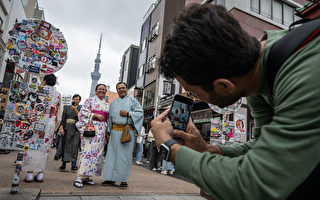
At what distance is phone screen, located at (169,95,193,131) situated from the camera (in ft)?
3.71

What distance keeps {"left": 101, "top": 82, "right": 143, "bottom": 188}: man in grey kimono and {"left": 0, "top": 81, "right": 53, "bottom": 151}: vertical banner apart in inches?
51.6

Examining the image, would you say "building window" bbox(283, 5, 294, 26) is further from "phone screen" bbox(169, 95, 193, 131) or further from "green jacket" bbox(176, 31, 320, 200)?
"green jacket" bbox(176, 31, 320, 200)

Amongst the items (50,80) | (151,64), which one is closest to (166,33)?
(50,80)

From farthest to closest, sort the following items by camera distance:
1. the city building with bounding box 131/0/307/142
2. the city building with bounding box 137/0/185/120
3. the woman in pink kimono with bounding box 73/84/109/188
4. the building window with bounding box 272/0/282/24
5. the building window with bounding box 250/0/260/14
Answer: the city building with bounding box 137/0/185/120, the building window with bounding box 272/0/282/24, the building window with bounding box 250/0/260/14, the city building with bounding box 131/0/307/142, the woman in pink kimono with bounding box 73/84/109/188

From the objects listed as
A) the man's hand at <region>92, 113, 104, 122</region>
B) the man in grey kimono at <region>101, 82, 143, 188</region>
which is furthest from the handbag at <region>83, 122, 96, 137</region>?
the man in grey kimono at <region>101, 82, 143, 188</region>

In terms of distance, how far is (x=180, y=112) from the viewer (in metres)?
1.18

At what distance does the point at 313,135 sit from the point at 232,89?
35 centimetres

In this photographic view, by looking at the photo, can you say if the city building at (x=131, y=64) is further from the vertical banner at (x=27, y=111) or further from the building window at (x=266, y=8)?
the vertical banner at (x=27, y=111)

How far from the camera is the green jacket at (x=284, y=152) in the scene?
567 millimetres

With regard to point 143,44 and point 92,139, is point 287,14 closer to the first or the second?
A: point 92,139

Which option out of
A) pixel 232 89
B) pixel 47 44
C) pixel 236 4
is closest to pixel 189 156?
pixel 232 89

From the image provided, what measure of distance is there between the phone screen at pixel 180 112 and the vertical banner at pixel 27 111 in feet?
7.97

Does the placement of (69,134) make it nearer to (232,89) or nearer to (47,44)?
(47,44)

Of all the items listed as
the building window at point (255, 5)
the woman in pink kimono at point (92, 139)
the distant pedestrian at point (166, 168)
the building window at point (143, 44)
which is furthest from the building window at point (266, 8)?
the building window at point (143, 44)
